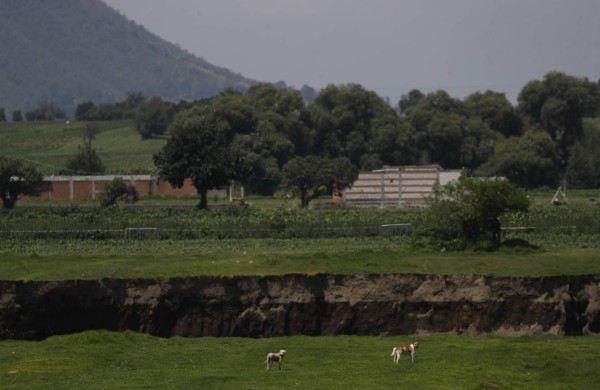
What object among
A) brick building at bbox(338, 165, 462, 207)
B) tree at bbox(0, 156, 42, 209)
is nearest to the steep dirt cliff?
tree at bbox(0, 156, 42, 209)

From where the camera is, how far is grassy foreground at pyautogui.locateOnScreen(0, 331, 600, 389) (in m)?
38.6

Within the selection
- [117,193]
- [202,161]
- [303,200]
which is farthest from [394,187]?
[117,193]

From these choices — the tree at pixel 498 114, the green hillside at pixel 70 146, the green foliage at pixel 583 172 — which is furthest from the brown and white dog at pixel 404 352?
the tree at pixel 498 114

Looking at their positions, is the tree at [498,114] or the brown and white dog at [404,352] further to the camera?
the tree at [498,114]

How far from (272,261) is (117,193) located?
160 ft

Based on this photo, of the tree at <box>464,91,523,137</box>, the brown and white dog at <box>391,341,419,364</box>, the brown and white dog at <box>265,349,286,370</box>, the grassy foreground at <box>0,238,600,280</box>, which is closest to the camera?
the brown and white dog at <box>265,349,286,370</box>

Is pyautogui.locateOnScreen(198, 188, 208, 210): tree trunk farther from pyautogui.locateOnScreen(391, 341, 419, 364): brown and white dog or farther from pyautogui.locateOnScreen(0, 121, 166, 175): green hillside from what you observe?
pyautogui.locateOnScreen(391, 341, 419, 364): brown and white dog

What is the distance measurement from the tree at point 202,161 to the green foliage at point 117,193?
3.27m

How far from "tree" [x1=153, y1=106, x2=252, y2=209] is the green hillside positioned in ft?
140

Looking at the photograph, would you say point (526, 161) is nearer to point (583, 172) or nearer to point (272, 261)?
point (583, 172)

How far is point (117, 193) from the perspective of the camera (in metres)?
103

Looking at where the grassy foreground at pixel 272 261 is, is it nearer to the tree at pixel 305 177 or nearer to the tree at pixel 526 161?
the tree at pixel 305 177

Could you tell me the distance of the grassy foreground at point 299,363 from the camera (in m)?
38.6

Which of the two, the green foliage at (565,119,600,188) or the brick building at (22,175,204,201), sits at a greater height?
the green foliage at (565,119,600,188)
